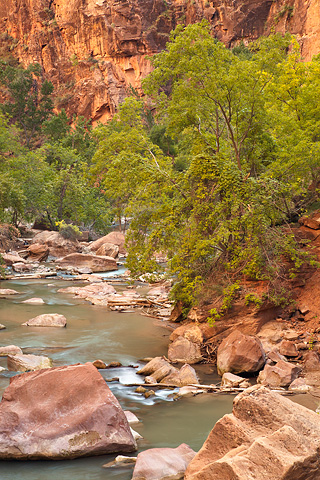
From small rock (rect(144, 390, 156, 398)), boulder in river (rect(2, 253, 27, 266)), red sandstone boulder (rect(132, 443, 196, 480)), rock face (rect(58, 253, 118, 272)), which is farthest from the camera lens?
rock face (rect(58, 253, 118, 272))

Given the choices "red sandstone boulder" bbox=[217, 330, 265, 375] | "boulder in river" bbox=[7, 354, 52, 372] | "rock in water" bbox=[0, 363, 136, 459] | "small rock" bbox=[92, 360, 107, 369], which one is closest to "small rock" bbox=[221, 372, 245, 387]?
"red sandstone boulder" bbox=[217, 330, 265, 375]

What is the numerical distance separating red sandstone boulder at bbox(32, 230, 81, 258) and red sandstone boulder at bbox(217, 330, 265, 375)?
69.7 ft

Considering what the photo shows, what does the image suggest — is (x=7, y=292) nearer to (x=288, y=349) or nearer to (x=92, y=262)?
(x=92, y=262)

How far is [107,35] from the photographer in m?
64.3

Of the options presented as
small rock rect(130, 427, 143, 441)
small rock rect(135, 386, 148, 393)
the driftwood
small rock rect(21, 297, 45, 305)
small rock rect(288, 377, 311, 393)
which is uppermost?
small rock rect(130, 427, 143, 441)

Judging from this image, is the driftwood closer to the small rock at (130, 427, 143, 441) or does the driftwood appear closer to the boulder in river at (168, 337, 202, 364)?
the boulder in river at (168, 337, 202, 364)

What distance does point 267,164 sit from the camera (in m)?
13.7

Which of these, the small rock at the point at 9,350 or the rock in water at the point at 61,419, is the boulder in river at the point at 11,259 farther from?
the rock in water at the point at 61,419

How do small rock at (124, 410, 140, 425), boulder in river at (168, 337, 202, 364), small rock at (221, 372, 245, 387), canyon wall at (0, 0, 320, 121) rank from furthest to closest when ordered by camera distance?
canyon wall at (0, 0, 320, 121) → boulder in river at (168, 337, 202, 364) → small rock at (221, 372, 245, 387) → small rock at (124, 410, 140, 425)

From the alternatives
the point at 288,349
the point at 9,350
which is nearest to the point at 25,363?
the point at 9,350

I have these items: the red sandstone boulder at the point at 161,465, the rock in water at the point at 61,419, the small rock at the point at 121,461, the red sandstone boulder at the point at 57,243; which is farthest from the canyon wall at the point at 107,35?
the red sandstone boulder at the point at 161,465

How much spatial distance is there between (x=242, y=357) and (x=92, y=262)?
54.0 ft

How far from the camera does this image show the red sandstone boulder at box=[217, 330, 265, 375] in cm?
845

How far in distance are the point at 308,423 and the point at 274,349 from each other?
530 cm
